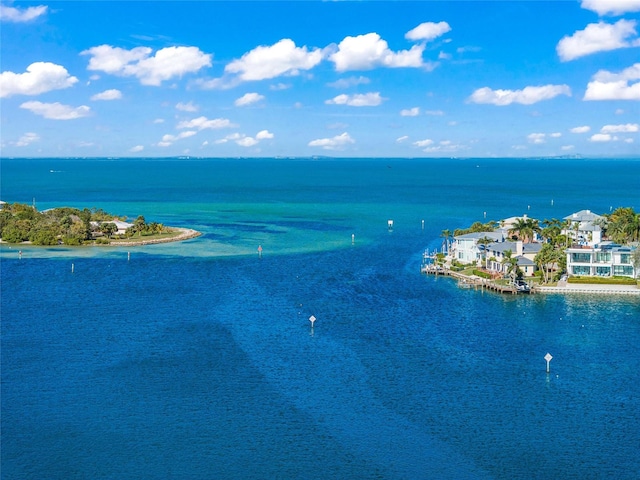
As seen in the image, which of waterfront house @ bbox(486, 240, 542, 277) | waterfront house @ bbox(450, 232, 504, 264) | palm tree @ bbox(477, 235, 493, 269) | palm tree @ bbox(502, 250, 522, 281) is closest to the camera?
palm tree @ bbox(502, 250, 522, 281)

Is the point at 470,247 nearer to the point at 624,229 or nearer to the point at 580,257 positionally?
the point at 580,257

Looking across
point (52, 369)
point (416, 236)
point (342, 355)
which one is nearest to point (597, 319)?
point (342, 355)

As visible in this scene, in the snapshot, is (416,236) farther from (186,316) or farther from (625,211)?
(186,316)

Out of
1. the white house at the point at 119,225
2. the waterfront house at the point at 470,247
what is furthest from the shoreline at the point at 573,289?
the white house at the point at 119,225

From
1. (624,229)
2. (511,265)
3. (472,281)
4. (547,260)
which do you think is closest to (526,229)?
(624,229)

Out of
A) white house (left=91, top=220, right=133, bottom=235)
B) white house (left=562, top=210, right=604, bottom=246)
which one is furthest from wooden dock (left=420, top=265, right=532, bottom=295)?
white house (left=91, top=220, right=133, bottom=235)

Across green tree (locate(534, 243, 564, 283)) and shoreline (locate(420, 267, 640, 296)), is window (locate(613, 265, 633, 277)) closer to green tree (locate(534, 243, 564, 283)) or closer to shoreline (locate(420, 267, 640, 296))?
shoreline (locate(420, 267, 640, 296))

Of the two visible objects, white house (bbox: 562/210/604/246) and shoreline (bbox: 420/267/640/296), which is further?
white house (bbox: 562/210/604/246)
